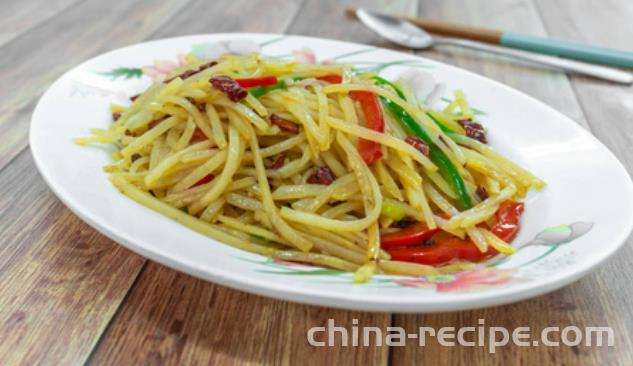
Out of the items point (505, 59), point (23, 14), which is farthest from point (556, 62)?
point (23, 14)

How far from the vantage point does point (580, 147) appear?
1.74 metres

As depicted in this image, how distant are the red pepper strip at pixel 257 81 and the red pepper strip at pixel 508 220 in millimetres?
616

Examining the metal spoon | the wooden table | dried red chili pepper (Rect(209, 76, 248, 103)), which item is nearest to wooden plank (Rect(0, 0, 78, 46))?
the wooden table

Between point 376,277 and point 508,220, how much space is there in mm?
491

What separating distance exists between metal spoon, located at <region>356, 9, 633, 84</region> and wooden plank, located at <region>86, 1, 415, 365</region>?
1818 millimetres

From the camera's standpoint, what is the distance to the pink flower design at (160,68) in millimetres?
2105

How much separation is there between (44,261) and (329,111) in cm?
70

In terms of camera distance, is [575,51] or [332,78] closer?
[332,78]

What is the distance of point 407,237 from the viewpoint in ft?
4.94

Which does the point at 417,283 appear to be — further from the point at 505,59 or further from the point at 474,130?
the point at 505,59

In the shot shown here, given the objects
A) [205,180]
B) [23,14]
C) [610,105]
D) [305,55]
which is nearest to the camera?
[205,180]

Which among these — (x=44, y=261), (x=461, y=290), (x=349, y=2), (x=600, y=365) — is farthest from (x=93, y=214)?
(x=349, y=2)

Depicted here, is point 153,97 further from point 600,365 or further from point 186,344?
point 600,365

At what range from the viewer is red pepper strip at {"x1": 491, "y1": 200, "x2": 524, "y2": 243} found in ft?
5.02
